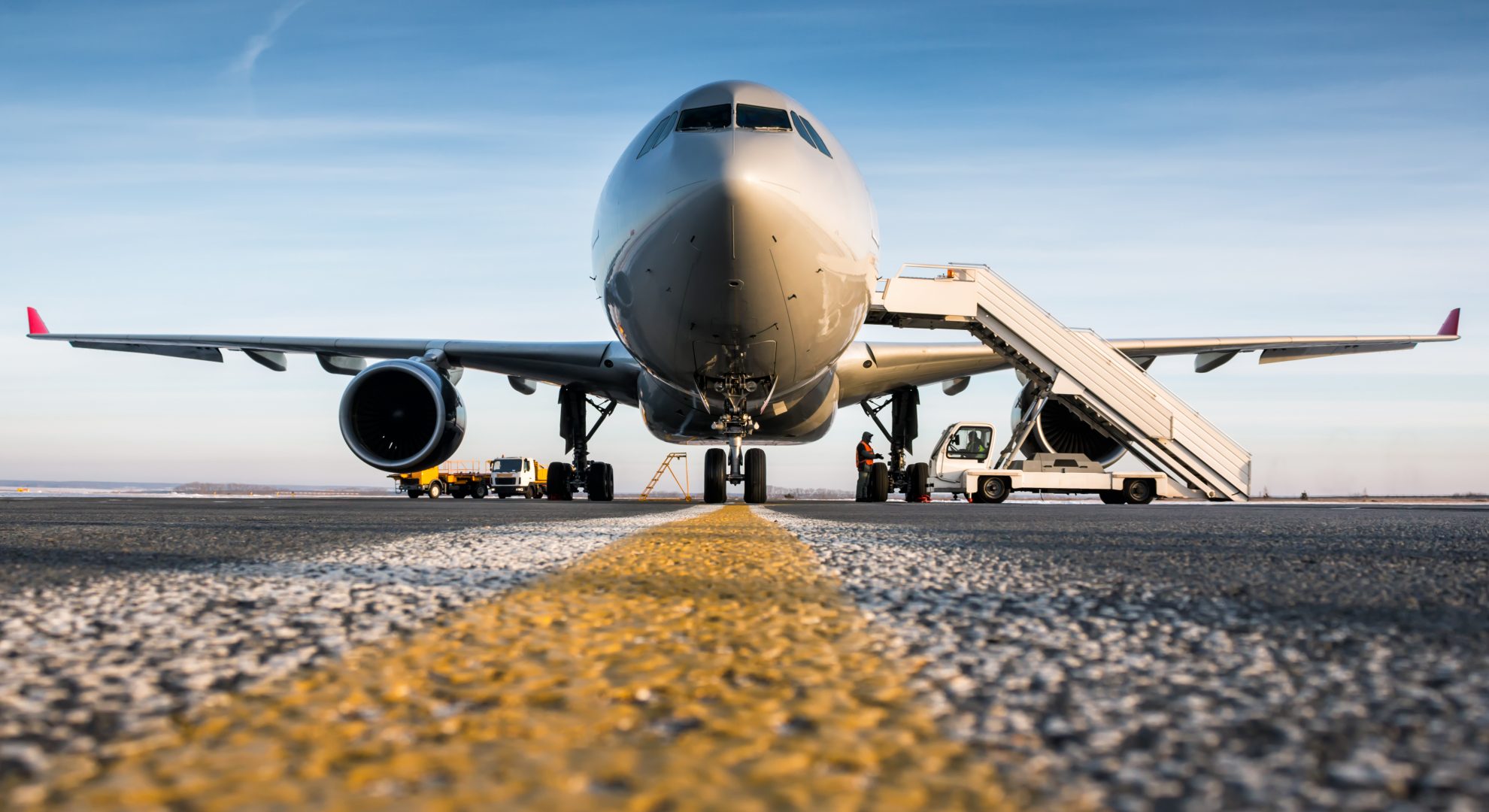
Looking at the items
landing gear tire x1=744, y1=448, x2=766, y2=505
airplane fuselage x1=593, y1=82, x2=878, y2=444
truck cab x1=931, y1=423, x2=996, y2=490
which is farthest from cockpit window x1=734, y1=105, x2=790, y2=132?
truck cab x1=931, y1=423, x2=996, y2=490

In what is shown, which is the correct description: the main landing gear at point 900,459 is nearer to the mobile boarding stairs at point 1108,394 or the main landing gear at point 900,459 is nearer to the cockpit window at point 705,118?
the mobile boarding stairs at point 1108,394

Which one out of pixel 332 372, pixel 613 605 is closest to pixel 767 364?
pixel 613 605

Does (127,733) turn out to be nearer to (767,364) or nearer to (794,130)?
(794,130)

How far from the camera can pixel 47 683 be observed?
3.29ft

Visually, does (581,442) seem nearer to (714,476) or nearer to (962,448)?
(714,476)

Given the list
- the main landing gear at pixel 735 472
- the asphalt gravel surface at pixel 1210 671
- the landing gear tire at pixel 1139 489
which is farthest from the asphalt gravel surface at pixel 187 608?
the landing gear tire at pixel 1139 489

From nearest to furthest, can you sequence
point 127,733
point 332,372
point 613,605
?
point 127,733, point 613,605, point 332,372

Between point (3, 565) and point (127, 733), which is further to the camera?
point (3, 565)

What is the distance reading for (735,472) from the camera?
11.2m

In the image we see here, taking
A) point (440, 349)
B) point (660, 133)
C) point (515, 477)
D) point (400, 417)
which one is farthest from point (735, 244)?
point (515, 477)

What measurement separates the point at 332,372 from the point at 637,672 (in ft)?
53.5

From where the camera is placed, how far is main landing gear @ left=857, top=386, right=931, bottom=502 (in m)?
15.7

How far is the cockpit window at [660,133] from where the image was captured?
761 centimetres

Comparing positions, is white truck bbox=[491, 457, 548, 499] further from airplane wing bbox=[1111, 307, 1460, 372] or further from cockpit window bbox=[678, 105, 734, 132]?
cockpit window bbox=[678, 105, 734, 132]
